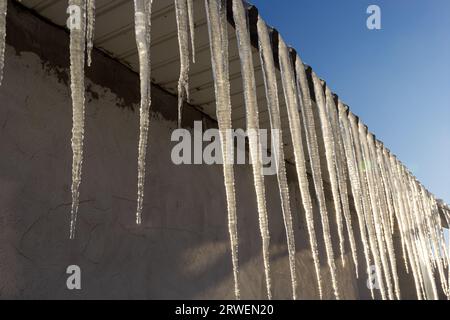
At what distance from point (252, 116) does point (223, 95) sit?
0.69 feet

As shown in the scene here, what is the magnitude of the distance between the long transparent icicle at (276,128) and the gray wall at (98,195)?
3.48ft

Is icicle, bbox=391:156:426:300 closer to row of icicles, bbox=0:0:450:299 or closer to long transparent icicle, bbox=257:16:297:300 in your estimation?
row of icicles, bbox=0:0:450:299

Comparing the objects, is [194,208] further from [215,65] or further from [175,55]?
[215,65]

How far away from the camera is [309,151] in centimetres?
213

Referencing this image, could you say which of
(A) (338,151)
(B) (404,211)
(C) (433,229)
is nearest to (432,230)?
(C) (433,229)

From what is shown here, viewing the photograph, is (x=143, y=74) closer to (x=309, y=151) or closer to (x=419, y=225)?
(x=309, y=151)

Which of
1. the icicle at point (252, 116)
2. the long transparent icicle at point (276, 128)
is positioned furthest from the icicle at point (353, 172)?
the icicle at point (252, 116)

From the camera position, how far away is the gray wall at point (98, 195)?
82.4 inches

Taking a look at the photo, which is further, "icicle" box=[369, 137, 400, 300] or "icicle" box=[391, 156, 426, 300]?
"icicle" box=[391, 156, 426, 300]

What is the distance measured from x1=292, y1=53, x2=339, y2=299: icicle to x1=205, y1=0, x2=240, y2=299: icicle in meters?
0.44

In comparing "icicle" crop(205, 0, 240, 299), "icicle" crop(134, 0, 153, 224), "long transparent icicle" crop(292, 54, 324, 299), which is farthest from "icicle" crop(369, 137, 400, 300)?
"icicle" crop(134, 0, 153, 224)

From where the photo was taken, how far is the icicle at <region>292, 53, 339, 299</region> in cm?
190

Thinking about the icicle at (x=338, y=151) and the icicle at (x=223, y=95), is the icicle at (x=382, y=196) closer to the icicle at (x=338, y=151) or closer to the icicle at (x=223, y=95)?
the icicle at (x=338, y=151)
